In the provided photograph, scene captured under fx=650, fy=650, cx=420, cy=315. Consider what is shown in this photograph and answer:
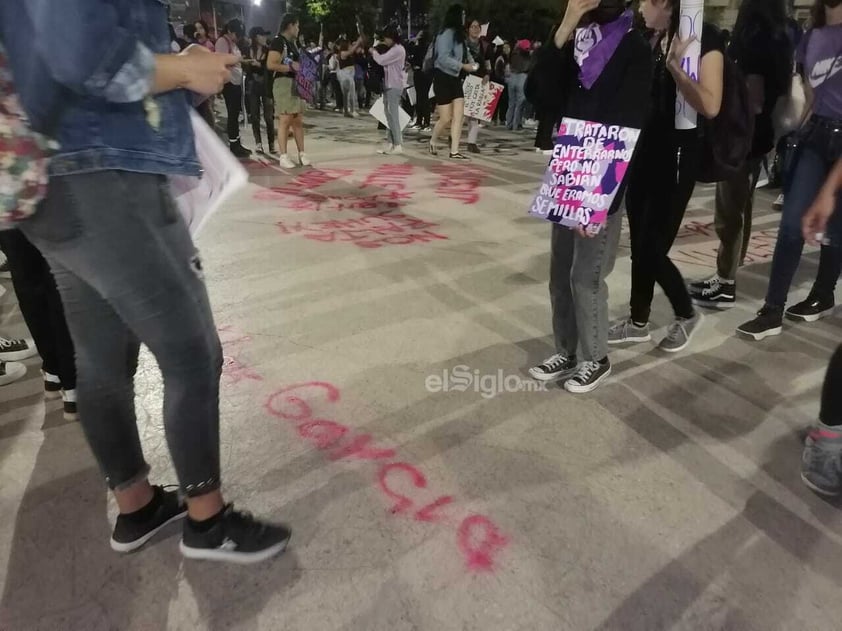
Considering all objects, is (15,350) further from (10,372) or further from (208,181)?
(208,181)

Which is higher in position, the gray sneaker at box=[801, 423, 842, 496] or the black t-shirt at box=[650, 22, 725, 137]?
the black t-shirt at box=[650, 22, 725, 137]

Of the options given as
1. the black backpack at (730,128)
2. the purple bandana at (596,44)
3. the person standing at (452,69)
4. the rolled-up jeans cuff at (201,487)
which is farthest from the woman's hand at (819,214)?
the person standing at (452,69)

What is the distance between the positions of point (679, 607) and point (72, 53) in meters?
1.86

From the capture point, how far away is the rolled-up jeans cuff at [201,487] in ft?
5.56

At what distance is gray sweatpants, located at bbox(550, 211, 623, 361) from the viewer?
2.48 meters

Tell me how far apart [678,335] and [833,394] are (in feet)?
3.33

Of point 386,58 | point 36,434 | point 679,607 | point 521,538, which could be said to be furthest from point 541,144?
point 386,58

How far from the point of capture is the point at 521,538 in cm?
190

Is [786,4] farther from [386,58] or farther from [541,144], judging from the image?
[386,58]

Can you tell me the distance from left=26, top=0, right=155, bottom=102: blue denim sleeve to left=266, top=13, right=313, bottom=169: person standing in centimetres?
595

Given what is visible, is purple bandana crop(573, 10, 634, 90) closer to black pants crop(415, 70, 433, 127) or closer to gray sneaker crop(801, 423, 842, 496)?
gray sneaker crop(801, 423, 842, 496)

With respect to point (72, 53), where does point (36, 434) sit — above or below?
below

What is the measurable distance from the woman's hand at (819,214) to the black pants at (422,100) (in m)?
8.73

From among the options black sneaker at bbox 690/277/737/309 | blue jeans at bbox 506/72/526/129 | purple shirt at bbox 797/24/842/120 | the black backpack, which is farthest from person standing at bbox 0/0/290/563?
blue jeans at bbox 506/72/526/129
